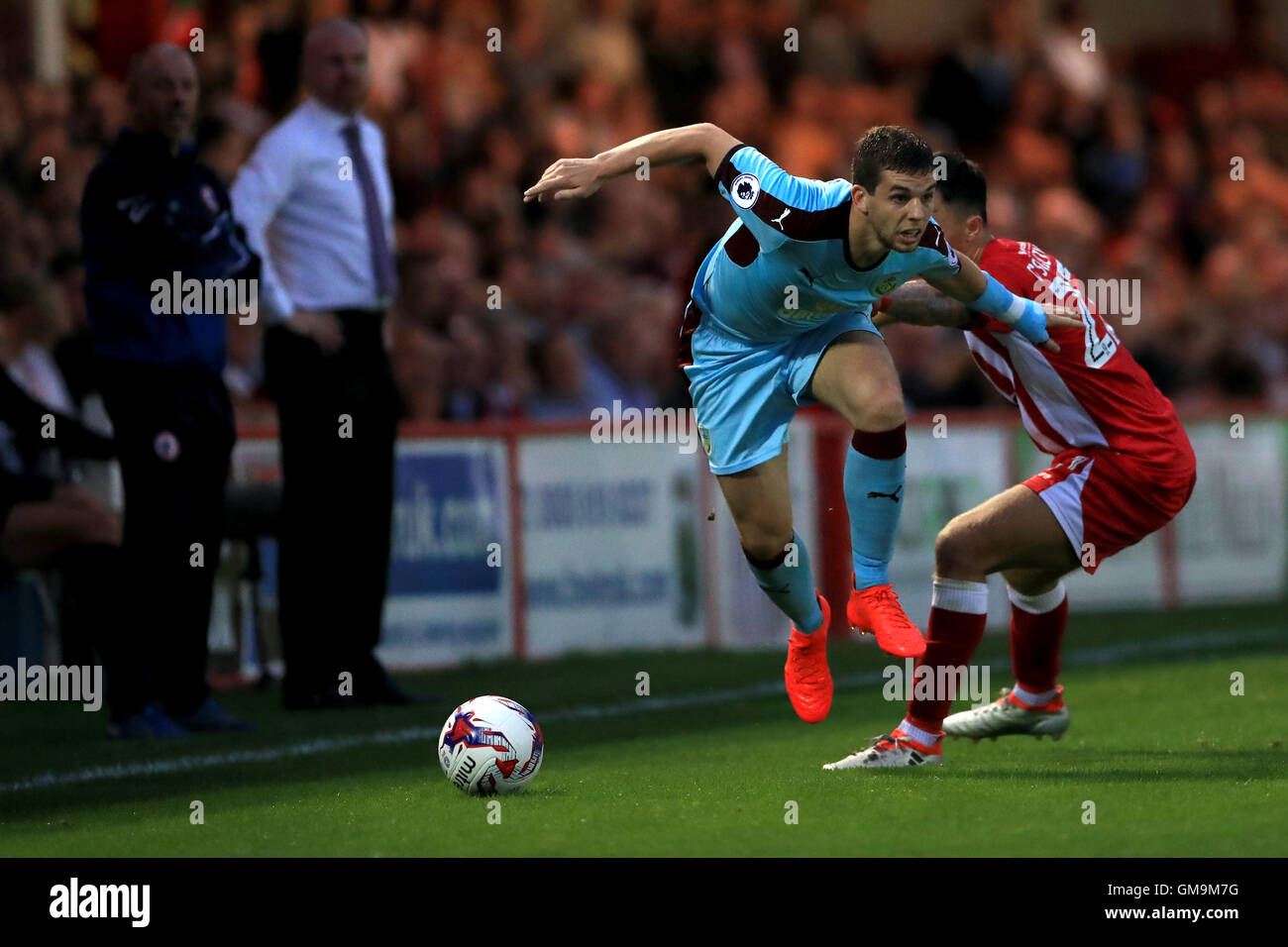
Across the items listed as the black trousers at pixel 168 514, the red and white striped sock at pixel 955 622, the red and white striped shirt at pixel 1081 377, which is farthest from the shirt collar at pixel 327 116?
the red and white striped sock at pixel 955 622

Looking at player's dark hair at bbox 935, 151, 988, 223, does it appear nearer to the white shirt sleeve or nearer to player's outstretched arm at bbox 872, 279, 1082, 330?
player's outstretched arm at bbox 872, 279, 1082, 330

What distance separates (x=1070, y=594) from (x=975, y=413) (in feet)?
4.74

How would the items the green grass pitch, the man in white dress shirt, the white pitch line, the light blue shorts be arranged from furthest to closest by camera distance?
the man in white dress shirt → the white pitch line → the light blue shorts → the green grass pitch

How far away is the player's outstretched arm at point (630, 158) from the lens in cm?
646

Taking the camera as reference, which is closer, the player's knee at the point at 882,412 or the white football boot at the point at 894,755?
the player's knee at the point at 882,412

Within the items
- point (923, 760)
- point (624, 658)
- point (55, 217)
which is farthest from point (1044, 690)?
point (55, 217)

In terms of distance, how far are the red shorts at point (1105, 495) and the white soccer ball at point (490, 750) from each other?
6.48 feet

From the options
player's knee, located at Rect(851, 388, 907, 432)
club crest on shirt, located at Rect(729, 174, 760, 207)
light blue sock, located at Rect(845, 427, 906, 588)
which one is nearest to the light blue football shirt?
club crest on shirt, located at Rect(729, 174, 760, 207)

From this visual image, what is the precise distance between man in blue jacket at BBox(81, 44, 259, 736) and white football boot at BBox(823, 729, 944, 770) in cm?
299

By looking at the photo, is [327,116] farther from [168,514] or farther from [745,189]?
[745,189]

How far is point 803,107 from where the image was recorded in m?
17.5

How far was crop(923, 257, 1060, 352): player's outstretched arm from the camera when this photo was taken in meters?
6.67

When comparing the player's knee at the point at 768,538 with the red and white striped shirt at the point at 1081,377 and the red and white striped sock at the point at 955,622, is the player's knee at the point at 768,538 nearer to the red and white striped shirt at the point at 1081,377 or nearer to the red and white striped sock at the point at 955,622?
the red and white striped sock at the point at 955,622

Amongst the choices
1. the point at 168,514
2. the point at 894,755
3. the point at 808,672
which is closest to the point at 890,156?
the point at 808,672
